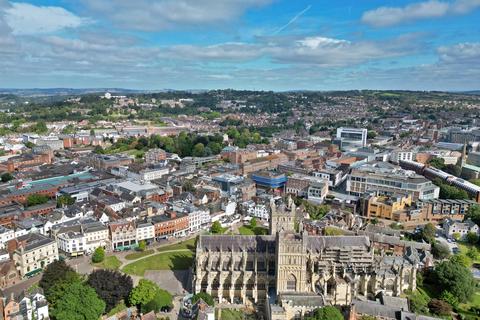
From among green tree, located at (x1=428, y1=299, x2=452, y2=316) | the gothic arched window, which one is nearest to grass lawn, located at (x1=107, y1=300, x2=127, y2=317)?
the gothic arched window

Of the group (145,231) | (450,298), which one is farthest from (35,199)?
(450,298)

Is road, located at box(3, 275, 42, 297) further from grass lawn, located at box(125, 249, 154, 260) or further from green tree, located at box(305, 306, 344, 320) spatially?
green tree, located at box(305, 306, 344, 320)

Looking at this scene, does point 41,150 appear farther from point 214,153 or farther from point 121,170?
point 214,153

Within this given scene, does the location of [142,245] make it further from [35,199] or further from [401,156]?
[401,156]

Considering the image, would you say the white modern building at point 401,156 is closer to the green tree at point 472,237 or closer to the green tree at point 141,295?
the green tree at point 472,237

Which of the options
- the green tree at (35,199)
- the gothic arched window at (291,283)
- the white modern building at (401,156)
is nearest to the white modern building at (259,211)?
the gothic arched window at (291,283)
